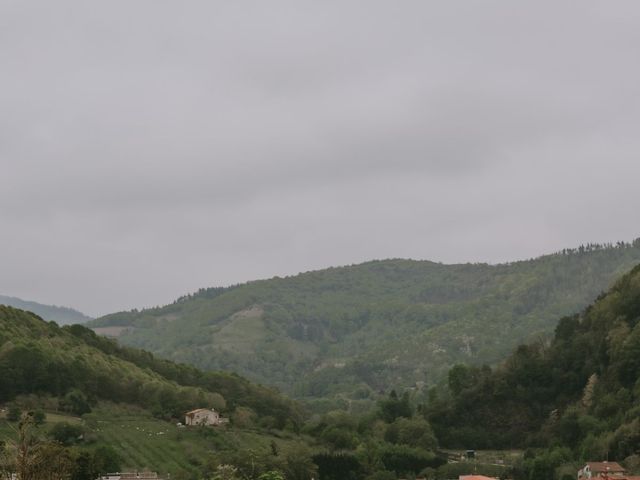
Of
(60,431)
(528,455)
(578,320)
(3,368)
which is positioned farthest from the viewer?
(578,320)

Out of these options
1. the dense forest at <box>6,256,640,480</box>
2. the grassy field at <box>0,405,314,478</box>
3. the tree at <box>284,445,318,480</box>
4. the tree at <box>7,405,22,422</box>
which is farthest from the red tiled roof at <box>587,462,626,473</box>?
the tree at <box>7,405,22,422</box>

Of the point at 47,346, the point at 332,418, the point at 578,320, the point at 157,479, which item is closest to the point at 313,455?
the point at 157,479

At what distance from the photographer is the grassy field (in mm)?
98062

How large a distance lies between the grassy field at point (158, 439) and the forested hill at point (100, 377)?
3504 millimetres

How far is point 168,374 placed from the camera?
502ft

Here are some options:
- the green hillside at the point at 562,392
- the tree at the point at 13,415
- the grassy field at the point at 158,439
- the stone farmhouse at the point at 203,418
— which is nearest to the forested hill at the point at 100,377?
the stone farmhouse at the point at 203,418

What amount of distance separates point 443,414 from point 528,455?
2549cm

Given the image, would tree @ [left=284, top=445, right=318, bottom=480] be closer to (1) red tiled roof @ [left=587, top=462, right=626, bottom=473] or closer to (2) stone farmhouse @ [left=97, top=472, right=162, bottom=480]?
(2) stone farmhouse @ [left=97, top=472, right=162, bottom=480]

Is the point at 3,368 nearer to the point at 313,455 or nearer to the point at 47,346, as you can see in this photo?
the point at 47,346

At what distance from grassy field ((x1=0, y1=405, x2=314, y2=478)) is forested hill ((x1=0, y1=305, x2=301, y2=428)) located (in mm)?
3504

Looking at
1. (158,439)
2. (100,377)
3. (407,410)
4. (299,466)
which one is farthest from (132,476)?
(407,410)

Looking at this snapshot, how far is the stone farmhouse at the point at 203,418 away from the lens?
119062mm

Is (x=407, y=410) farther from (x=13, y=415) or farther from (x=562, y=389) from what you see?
(x=13, y=415)

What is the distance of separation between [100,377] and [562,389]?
179ft
